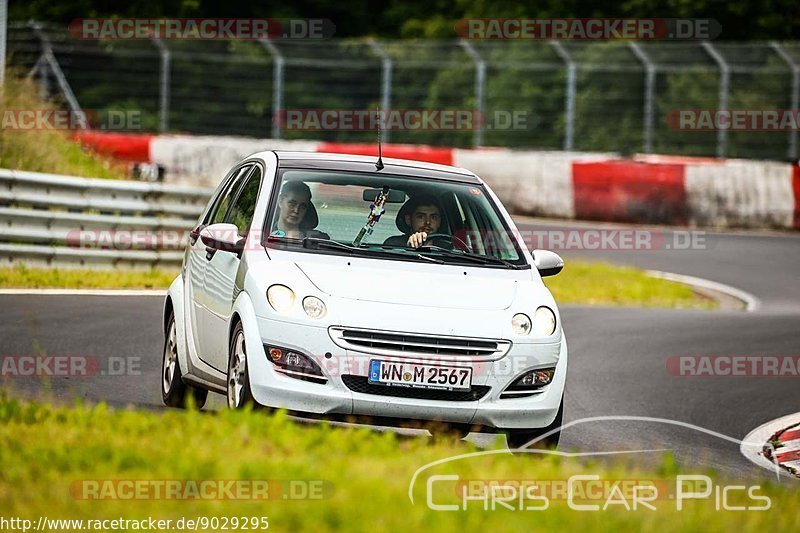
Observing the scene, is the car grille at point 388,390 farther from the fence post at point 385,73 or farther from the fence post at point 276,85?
the fence post at point 276,85

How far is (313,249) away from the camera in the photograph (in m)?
8.62

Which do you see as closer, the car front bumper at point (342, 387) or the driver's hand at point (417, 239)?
the car front bumper at point (342, 387)

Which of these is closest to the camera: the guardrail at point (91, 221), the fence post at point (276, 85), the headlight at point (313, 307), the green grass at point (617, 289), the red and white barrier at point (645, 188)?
the headlight at point (313, 307)

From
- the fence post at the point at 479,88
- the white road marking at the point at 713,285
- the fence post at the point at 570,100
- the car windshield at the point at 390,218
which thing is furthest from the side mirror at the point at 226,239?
the fence post at the point at 479,88

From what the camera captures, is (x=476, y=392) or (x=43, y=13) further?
(x=43, y=13)

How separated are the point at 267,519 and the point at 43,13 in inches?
1342

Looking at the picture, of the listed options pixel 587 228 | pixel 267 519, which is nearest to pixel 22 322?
pixel 267 519

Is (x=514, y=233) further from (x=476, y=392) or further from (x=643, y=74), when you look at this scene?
(x=643, y=74)

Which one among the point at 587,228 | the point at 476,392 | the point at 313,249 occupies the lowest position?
the point at 587,228

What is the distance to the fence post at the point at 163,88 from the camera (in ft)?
99.3

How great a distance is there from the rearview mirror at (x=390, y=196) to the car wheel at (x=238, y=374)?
1339 mm

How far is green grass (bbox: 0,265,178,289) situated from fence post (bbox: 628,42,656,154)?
13861mm

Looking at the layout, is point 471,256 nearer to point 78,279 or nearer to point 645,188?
point 78,279

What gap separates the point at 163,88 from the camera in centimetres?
3066
